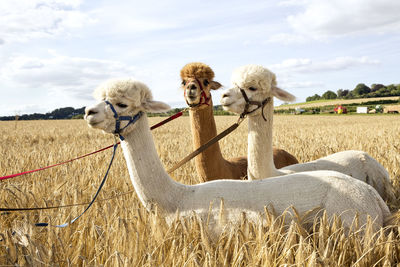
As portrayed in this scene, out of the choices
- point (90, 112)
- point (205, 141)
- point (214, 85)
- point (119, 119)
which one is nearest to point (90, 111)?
point (90, 112)

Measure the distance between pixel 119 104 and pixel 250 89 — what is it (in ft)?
4.85

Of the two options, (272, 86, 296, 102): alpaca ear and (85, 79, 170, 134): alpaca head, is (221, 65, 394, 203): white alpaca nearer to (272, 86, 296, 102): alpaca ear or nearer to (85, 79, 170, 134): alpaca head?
(272, 86, 296, 102): alpaca ear

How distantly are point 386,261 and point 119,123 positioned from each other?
2.19 m

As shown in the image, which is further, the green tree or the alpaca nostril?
the green tree

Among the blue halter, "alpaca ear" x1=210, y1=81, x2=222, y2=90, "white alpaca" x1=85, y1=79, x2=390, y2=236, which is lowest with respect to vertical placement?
"white alpaca" x1=85, y1=79, x2=390, y2=236

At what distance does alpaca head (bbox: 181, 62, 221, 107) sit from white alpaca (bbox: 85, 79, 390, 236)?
4.40 ft

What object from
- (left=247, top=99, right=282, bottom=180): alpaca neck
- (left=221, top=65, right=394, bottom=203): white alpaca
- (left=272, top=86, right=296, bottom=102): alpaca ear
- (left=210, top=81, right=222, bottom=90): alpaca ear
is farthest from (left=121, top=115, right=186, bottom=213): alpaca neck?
(left=210, top=81, right=222, bottom=90): alpaca ear

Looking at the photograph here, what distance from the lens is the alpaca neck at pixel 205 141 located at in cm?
421

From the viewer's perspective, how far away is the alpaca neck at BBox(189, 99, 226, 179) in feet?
13.8

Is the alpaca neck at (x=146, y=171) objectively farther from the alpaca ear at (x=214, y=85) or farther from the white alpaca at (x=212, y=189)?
the alpaca ear at (x=214, y=85)

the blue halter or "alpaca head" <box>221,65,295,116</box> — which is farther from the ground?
"alpaca head" <box>221,65,295,116</box>

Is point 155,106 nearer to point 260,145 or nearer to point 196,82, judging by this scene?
point 260,145

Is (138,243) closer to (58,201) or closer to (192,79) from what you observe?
(58,201)

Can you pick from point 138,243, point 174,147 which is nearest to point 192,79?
point 138,243
